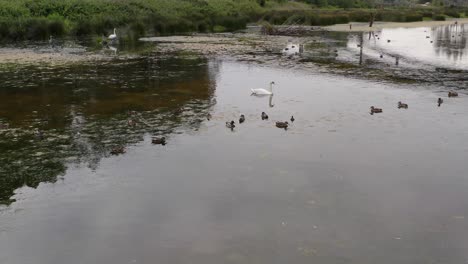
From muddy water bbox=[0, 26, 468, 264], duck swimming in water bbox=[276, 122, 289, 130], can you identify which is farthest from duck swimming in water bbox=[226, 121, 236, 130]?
duck swimming in water bbox=[276, 122, 289, 130]

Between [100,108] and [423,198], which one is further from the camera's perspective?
[100,108]

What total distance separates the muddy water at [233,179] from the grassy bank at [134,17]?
26980mm

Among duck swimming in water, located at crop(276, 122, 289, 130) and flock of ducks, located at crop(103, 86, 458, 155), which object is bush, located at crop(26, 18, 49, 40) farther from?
duck swimming in water, located at crop(276, 122, 289, 130)

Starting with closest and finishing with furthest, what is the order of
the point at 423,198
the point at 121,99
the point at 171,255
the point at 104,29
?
the point at 171,255 < the point at 423,198 < the point at 121,99 < the point at 104,29

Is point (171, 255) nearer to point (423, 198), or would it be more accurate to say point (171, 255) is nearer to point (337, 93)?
point (423, 198)

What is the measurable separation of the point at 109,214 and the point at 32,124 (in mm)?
9022

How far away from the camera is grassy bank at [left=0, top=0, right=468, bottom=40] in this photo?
48.8 metres

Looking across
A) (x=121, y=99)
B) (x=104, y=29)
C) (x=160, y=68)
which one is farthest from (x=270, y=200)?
(x=104, y=29)

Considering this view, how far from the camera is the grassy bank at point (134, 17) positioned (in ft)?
160

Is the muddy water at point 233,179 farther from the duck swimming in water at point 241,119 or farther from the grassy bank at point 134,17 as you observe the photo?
the grassy bank at point 134,17

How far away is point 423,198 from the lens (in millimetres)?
12414

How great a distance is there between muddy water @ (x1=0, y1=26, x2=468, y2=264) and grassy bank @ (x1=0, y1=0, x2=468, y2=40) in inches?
1062

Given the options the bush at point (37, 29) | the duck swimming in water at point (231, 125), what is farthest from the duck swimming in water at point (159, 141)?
the bush at point (37, 29)

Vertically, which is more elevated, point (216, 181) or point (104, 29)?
point (104, 29)
